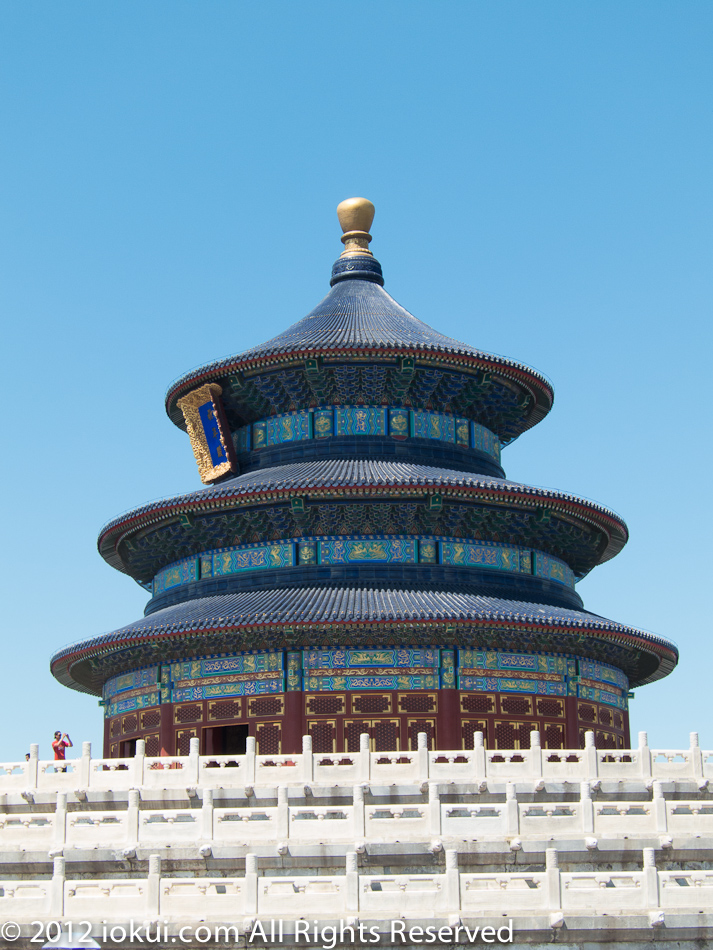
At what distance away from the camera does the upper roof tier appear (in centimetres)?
4219

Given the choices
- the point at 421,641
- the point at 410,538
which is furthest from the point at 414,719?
the point at 410,538

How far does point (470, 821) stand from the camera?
23250 millimetres

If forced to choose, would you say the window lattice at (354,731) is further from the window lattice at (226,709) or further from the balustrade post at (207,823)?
the balustrade post at (207,823)

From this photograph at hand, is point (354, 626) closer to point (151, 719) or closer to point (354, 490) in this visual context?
point (354, 490)

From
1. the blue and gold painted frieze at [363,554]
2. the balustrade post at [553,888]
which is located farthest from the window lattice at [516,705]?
the balustrade post at [553,888]

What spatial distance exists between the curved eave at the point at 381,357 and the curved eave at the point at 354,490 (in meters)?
3.12

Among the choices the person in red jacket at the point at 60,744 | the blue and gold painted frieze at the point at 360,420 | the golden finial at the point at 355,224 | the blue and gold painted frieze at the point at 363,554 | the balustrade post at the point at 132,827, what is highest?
the golden finial at the point at 355,224

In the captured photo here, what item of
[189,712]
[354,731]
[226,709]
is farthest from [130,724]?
[354,731]

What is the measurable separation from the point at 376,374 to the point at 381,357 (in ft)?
2.80

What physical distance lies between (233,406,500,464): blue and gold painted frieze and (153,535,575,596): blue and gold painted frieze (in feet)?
13.6

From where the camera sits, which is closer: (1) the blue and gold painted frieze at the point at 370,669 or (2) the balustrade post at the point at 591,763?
(2) the balustrade post at the point at 591,763

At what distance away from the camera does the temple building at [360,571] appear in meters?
37.0

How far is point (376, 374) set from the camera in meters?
42.8

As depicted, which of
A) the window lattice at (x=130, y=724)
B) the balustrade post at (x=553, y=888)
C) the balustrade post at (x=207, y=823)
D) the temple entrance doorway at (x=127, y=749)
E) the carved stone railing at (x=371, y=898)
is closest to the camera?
the carved stone railing at (x=371, y=898)
